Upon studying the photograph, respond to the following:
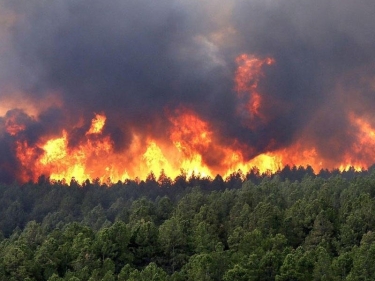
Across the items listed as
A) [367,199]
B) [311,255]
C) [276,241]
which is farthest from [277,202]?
[311,255]

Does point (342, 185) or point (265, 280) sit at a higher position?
point (342, 185)

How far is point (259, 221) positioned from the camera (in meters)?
117

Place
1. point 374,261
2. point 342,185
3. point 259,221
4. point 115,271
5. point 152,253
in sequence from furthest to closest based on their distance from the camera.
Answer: point 342,185, point 259,221, point 152,253, point 115,271, point 374,261

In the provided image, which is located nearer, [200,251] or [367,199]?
[200,251]

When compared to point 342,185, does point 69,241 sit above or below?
below

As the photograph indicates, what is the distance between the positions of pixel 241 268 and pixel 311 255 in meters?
11.0

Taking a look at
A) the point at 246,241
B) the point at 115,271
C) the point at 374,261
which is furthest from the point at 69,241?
the point at 374,261

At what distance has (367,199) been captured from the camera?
121625 mm

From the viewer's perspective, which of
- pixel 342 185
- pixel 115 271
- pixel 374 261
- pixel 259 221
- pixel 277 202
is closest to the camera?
pixel 374 261

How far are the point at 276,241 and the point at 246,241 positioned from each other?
4850 millimetres

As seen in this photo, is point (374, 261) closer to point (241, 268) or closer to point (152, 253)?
point (241, 268)

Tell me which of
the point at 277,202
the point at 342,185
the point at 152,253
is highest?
the point at 342,185

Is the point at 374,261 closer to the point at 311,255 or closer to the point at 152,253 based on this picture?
the point at 311,255

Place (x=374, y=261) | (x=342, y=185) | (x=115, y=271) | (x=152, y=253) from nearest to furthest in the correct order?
(x=374, y=261), (x=115, y=271), (x=152, y=253), (x=342, y=185)
